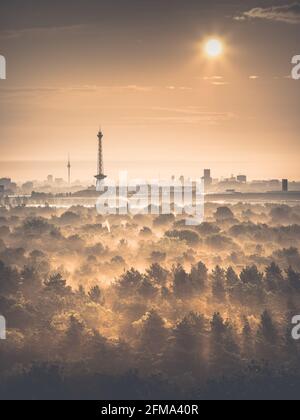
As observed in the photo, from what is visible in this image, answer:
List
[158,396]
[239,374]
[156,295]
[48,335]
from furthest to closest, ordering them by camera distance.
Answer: [156,295]
[48,335]
[239,374]
[158,396]

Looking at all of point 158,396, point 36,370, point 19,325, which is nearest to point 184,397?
point 158,396

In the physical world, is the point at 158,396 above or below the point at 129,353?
below

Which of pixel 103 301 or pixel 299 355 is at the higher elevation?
pixel 103 301

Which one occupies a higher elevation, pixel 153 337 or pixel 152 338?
pixel 153 337
